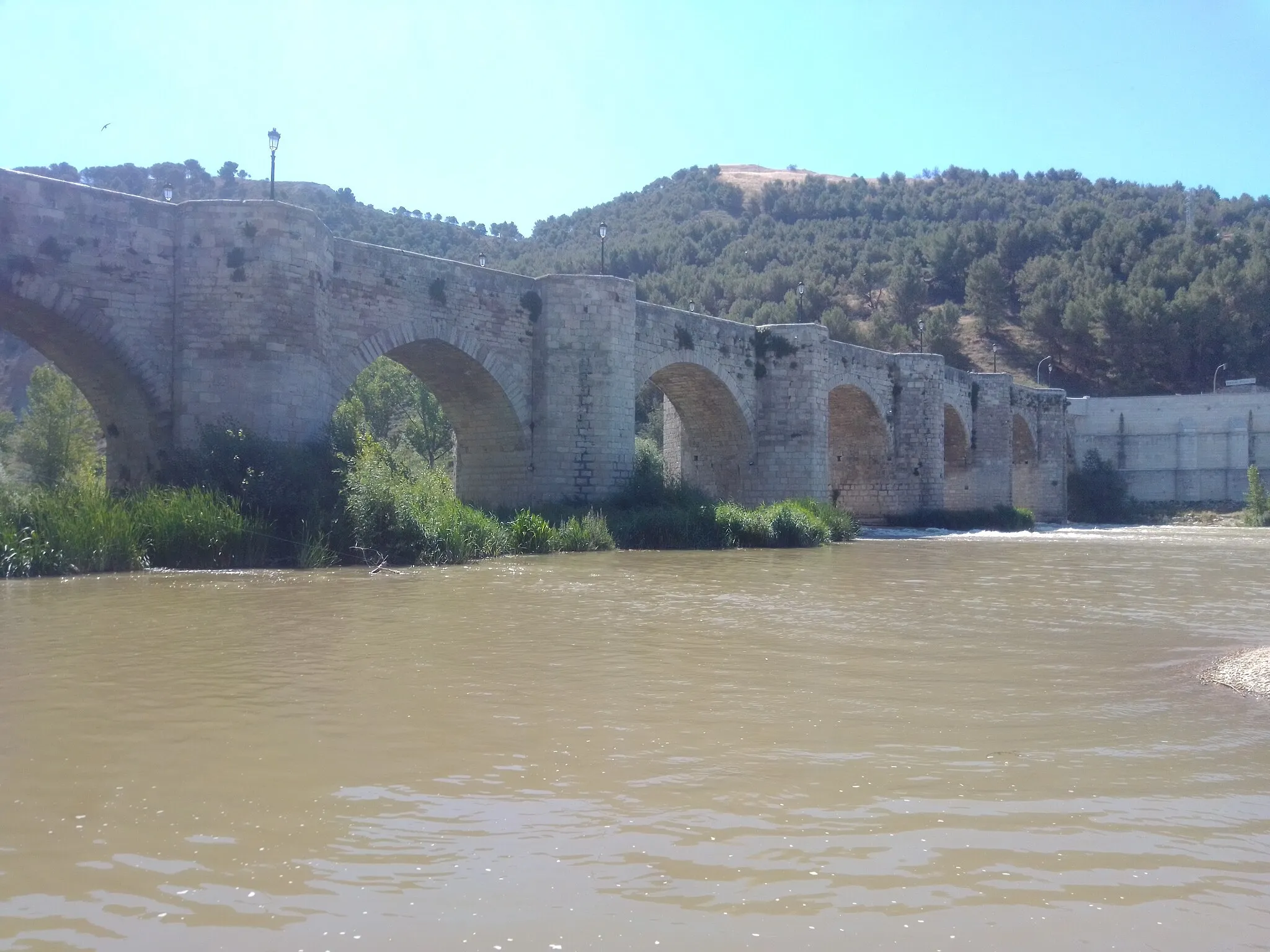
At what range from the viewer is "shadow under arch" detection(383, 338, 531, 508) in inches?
659

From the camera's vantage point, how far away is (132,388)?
13125 millimetres

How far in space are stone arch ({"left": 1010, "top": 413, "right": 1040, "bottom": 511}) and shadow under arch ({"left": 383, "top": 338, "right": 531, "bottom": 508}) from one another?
21.3m

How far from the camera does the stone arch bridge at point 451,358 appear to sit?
498 inches

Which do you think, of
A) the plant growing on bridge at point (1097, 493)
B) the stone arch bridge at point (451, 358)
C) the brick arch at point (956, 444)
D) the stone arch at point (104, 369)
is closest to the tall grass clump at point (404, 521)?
the stone arch bridge at point (451, 358)

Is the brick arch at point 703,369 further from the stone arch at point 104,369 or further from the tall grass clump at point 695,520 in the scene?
the stone arch at point 104,369

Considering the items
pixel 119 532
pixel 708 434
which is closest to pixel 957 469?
pixel 708 434

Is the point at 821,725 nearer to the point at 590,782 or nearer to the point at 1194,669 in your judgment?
the point at 590,782

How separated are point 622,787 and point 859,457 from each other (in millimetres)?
24883

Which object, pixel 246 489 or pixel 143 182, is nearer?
pixel 246 489

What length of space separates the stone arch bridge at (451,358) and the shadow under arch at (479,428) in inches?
1.4

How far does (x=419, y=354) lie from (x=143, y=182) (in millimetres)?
36926

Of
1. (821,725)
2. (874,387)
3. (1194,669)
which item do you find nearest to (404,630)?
(821,725)

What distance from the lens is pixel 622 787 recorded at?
10.8 ft

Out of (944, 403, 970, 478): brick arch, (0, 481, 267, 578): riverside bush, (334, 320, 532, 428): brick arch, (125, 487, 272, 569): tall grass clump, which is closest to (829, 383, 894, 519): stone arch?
(944, 403, 970, 478): brick arch
